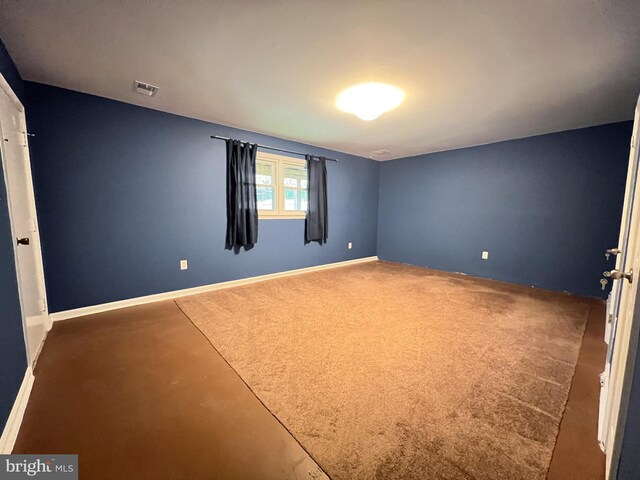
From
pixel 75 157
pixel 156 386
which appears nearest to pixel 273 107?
pixel 75 157

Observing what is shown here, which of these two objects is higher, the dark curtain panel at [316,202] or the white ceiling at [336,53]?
the white ceiling at [336,53]

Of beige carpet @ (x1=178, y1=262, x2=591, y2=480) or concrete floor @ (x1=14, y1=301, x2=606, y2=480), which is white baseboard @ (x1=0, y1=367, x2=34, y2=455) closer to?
Answer: concrete floor @ (x1=14, y1=301, x2=606, y2=480)

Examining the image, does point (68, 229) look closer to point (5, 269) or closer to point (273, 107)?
point (5, 269)

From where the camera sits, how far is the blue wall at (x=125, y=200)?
7.91 feet

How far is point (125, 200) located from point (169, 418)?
95.7 inches

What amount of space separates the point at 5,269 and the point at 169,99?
2.05m

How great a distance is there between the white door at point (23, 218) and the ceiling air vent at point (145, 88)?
2.67 feet

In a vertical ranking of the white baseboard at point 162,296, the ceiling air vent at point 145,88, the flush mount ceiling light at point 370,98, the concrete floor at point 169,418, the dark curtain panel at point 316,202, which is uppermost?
the ceiling air vent at point 145,88

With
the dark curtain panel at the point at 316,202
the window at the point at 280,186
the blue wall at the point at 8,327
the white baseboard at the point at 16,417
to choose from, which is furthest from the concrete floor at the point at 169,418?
the dark curtain panel at the point at 316,202

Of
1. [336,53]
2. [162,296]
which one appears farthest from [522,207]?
[162,296]

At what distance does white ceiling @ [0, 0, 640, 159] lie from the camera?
141 centimetres

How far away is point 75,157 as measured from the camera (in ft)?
8.16

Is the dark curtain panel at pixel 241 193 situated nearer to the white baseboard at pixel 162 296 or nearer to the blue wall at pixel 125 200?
the blue wall at pixel 125 200

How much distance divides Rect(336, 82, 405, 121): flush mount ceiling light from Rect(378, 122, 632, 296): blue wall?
97.0 inches
